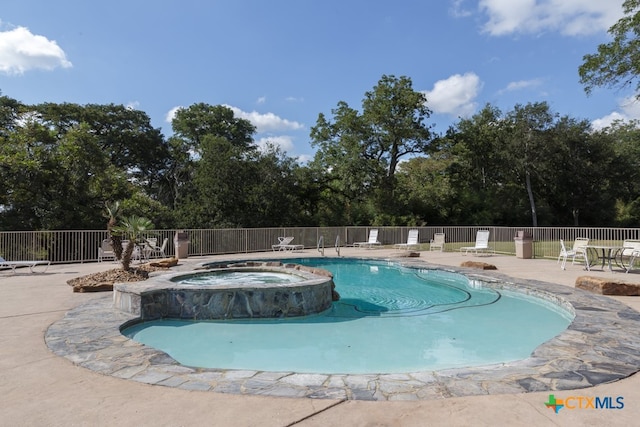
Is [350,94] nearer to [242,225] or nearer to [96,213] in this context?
[242,225]

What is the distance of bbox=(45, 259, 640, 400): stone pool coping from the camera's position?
300 centimetres

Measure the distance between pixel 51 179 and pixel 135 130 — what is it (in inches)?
517

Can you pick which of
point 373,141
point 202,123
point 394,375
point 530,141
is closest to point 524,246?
point 394,375

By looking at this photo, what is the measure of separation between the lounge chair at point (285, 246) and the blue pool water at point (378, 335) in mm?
8639

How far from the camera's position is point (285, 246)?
1686 centimetres

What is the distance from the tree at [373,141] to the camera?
25.6 m

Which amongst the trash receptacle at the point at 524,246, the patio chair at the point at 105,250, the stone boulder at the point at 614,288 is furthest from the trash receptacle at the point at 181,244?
the stone boulder at the point at 614,288

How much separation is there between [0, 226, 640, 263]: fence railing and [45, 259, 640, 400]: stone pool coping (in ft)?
31.9

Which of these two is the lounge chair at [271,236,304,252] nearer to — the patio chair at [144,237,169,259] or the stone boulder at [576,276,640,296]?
the patio chair at [144,237,169,259]

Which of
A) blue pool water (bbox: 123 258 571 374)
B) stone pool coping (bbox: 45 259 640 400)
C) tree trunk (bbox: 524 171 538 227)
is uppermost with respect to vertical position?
tree trunk (bbox: 524 171 538 227)

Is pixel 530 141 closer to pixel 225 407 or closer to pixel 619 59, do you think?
pixel 619 59

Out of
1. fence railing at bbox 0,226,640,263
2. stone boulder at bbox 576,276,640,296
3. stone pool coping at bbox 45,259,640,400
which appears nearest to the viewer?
stone pool coping at bbox 45,259,640,400

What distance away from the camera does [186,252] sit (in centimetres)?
1426

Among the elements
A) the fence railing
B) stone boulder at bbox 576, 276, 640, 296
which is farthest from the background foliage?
stone boulder at bbox 576, 276, 640, 296
